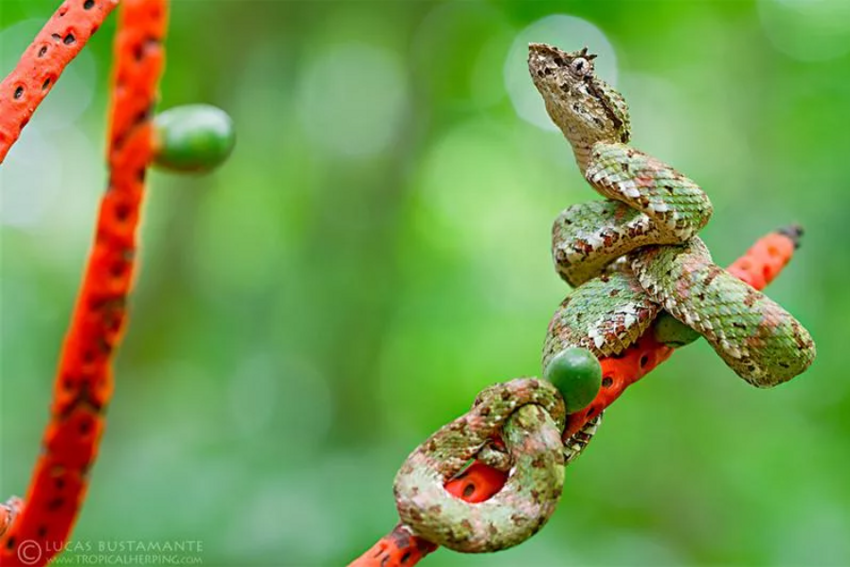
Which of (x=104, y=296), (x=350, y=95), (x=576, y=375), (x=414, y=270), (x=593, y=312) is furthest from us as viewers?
(x=414, y=270)

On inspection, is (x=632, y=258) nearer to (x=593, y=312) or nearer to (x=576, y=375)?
(x=593, y=312)

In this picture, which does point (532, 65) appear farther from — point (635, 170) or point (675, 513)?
point (675, 513)

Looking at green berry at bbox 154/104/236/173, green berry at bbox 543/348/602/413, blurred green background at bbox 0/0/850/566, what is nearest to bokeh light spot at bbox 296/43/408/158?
blurred green background at bbox 0/0/850/566

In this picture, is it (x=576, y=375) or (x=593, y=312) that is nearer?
(x=576, y=375)

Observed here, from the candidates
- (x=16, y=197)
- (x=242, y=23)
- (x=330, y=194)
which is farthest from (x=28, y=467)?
(x=16, y=197)

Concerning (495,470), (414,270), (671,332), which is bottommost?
(495,470)

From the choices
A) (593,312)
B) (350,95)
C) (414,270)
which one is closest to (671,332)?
(593,312)

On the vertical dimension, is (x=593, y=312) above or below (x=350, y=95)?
below
